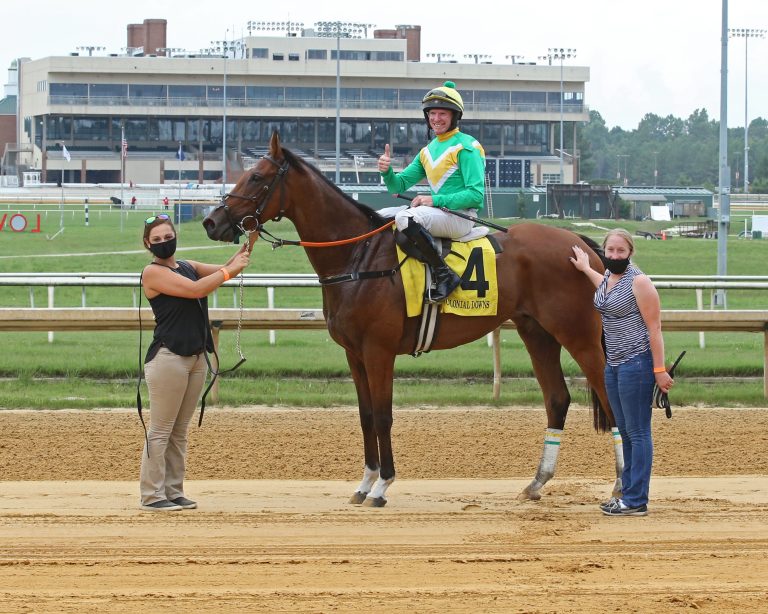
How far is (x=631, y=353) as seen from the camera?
7020 millimetres

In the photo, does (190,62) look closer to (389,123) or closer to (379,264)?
(389,123)

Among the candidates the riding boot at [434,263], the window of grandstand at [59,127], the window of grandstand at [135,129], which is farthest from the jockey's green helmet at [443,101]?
the window of grandstand at [59,127]

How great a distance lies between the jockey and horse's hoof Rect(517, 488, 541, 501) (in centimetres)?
131

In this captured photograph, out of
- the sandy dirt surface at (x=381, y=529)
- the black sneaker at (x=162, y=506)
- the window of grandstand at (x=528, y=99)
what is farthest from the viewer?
the window of grandstand at (x=528, y=99)

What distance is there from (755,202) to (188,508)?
74.9 meters

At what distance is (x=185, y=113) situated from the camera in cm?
8150

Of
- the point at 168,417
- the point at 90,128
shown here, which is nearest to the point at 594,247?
the point at 168,417

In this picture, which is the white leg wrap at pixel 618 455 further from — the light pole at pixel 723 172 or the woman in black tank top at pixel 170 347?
the light pole at pixel 723 172

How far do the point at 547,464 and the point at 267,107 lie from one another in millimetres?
75015

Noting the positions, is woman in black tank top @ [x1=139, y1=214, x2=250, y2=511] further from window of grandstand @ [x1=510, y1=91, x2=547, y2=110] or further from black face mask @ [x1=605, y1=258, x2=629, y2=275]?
window of grandstand @ [x1=510, y1=91, x2=547, y2=110]

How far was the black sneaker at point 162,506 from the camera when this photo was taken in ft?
23.4

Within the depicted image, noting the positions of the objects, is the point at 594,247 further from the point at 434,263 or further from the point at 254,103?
the point at 254,103

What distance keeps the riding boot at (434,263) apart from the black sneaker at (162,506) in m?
1.91

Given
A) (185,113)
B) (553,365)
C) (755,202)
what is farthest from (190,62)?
(553,365)
